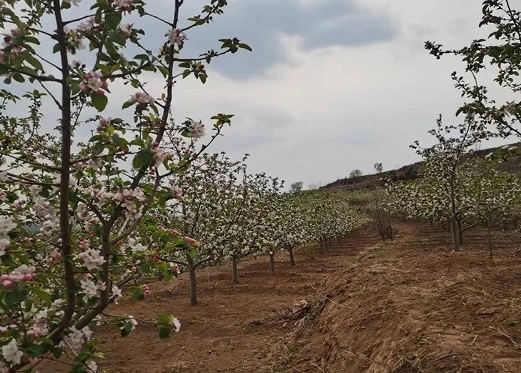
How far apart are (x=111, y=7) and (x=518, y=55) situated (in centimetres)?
367

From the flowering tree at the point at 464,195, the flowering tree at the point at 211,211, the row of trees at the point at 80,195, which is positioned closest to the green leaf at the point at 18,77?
the row of trees at the point at 80,195

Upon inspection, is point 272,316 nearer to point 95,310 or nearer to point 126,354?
point 126,354

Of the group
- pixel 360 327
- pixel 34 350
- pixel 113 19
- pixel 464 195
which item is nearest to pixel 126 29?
pixel 113 19

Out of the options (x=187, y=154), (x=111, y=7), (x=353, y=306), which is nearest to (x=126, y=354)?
(x=353, y=306)

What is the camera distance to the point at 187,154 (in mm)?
3404

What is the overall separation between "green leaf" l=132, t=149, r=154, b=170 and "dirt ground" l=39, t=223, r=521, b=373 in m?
3.09

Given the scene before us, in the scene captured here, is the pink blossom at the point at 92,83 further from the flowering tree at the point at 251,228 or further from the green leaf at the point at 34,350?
the flowering tree at the point at 251,228

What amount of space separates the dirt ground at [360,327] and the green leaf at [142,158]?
10.1 feet

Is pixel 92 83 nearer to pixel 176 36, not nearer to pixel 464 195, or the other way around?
pixel 176 36

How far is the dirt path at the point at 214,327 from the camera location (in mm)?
7934

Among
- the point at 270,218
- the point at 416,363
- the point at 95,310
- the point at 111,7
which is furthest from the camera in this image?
the point at 270,218

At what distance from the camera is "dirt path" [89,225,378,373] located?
26.0 ft

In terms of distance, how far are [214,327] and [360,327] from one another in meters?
5.05

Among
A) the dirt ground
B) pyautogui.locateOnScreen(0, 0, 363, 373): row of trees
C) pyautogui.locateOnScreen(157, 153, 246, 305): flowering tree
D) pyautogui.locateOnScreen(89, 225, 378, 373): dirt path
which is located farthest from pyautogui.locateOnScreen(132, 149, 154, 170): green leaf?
pyautogui.locateOnScreen(157, 153, 246, 305): flowering tree
